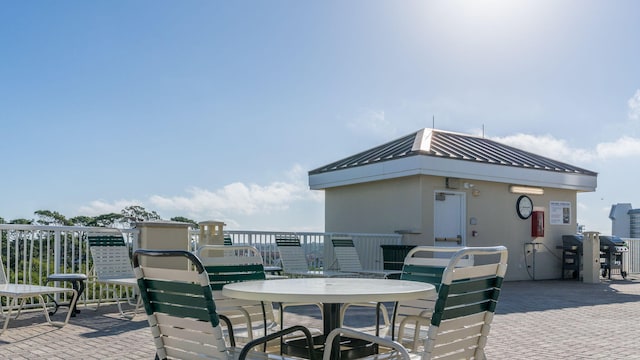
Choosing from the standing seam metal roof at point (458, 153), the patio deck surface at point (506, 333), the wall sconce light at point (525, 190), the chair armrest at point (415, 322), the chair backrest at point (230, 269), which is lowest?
the patio deck surface at point (506, 333)

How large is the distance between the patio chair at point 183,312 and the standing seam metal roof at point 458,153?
9.44 meters

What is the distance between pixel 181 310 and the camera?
265 centimetres

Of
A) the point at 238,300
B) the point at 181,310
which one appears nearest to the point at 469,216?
the point at 238,300

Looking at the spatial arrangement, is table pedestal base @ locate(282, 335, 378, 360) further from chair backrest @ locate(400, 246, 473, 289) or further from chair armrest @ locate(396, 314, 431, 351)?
chair backrest @ locate(400, 246, 473, 289)

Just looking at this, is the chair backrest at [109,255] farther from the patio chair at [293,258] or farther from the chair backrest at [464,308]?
the chair backrest at [464,308]

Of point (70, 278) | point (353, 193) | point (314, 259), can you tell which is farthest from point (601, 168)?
point (70, 278)

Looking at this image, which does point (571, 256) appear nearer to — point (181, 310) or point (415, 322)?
point (415, 322)

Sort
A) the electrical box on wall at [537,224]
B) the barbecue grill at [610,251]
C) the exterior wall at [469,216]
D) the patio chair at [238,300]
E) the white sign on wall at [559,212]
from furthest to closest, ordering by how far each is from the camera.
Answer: the white sign on wall at [559,212]
the barbecue grill at [610,251]
the electrical box on wall at [537,224]
the exterior wall at [469,216]
the patio chair at [238,300]

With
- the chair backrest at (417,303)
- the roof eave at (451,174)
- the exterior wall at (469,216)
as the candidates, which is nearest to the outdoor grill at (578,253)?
the exterior wall at (469,216)

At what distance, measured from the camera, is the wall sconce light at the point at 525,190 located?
13611 mm

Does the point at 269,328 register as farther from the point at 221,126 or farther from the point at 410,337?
the point at 221,126

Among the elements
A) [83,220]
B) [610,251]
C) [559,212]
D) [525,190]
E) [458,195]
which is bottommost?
[610,251]

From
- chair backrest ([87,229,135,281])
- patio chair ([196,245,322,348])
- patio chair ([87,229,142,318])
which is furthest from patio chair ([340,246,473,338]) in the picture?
chair backrest ([87,229,135,281])

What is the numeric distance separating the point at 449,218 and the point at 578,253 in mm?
4044
